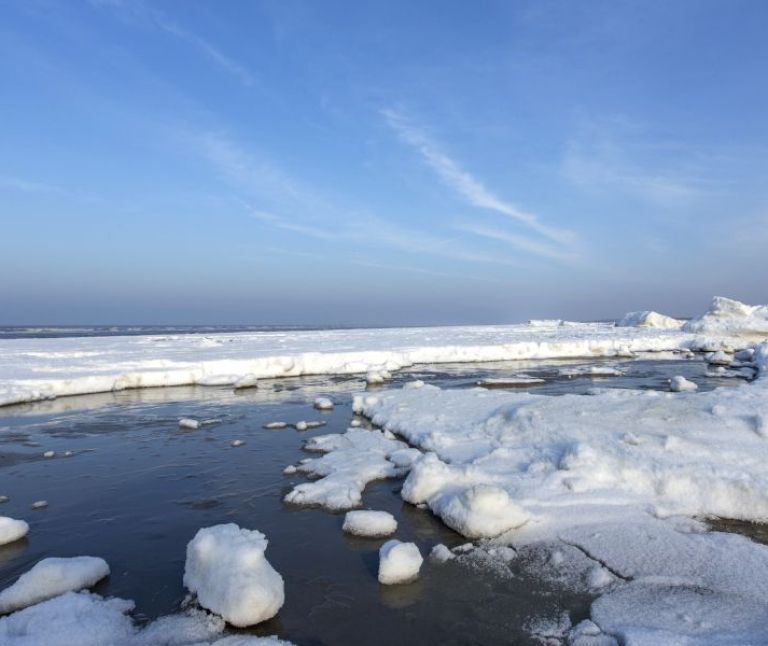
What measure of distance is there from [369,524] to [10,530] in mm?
3703

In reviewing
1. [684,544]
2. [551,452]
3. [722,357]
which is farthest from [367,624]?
[722,357]

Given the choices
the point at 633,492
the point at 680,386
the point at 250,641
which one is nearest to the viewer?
the point at 250,641

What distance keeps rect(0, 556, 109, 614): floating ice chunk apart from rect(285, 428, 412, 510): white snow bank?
2.31 meters

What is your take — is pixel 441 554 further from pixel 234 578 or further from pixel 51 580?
pixel 51 580

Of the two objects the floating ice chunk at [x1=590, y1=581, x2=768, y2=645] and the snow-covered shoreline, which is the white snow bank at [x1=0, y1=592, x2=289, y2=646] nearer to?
the floating ice chunk at [x1=590, y1=581, x2=768, y2=645]

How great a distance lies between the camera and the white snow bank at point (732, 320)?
32.1 m

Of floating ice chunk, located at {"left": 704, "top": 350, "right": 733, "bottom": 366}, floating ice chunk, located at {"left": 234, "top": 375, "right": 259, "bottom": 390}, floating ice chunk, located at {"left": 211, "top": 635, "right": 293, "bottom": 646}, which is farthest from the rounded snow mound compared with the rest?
floating ice chunk, located at {"left": 704, "top": 350, "right": 733, "bottom": 366}

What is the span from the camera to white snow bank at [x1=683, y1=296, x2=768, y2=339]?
105 ft

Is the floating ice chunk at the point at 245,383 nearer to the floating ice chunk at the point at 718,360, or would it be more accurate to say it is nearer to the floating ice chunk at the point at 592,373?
the floating ice chunk at the point at 592,373

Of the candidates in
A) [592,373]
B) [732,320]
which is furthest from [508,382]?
[732,320]

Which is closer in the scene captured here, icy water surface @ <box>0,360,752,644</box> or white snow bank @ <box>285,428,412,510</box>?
icy water surface @ <box>0,360,752,644</box>

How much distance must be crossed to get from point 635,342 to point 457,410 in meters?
22.3

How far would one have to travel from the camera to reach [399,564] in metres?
4.33

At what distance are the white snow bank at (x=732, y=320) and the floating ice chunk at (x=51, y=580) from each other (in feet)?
123
